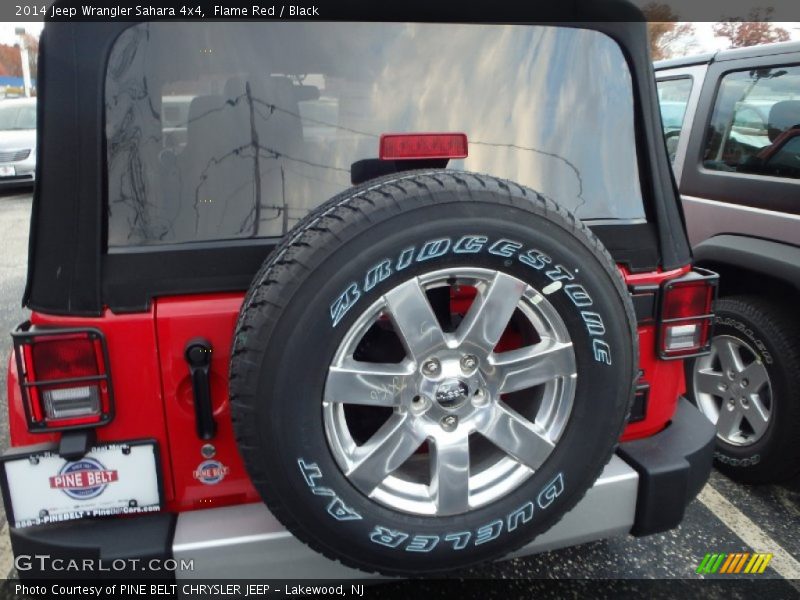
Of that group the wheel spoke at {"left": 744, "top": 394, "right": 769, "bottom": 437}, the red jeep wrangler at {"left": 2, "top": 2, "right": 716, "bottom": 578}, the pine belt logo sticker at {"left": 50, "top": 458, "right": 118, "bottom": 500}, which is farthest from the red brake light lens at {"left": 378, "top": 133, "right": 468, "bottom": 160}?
the wheel spoke at {"left": 744, "top": 394, "right": 769, "bottom": 437}

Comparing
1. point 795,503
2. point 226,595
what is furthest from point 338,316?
point 795,503

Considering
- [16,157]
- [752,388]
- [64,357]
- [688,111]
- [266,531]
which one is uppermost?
[688,111]

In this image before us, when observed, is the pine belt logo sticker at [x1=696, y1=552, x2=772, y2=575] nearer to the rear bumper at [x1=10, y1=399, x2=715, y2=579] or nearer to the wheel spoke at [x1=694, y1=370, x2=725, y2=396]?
the rear bumper at [x1=10, y1=399, x2=715, y2=579]

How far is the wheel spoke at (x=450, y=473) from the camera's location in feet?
5.86

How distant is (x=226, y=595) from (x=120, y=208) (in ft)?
3.57

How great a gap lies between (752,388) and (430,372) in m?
2.25

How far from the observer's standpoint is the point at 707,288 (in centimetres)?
221

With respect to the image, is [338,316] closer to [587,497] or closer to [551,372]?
[551,372]

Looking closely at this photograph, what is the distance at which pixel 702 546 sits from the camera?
282 centimetres

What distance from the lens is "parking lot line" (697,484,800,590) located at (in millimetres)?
2672

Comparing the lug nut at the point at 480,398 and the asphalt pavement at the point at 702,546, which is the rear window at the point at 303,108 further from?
the asphalt pavement at the point at 702,546

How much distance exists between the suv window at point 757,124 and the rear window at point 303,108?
63.4 inches

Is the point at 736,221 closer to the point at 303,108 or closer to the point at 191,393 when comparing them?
the point at 303,108

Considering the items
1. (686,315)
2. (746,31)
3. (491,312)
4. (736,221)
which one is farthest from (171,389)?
(746,31)
